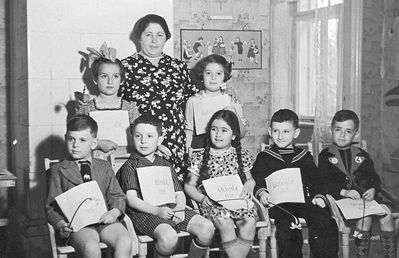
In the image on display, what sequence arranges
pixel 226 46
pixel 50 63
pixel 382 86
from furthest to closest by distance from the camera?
pixel 226 46, pixel 382 86, pixel 50 63

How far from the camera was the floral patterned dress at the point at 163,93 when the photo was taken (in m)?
3.61

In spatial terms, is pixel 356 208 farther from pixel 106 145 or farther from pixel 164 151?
pixel 106 145

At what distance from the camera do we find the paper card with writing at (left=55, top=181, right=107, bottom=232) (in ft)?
9.41

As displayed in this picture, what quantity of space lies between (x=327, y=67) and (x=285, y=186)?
4.30 feet

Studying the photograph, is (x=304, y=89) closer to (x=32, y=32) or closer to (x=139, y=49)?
(x=139, y=49)

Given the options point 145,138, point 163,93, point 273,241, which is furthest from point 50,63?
point 273,241

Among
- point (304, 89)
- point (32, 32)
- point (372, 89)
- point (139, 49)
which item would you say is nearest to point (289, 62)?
point (304, 89)

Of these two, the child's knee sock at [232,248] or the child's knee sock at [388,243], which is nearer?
the child's knee sock at [232,248]

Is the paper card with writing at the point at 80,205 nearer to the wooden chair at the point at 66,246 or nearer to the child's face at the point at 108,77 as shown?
the wooden chair at the point at 66,246

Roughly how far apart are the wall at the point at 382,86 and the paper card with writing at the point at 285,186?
3.15 ft

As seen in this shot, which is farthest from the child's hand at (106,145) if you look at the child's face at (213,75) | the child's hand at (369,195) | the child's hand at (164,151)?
the child's hand at (369,195)

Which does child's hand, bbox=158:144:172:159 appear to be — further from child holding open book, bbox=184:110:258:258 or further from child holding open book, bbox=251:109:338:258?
child holding open book, bbox=251:109:338:258

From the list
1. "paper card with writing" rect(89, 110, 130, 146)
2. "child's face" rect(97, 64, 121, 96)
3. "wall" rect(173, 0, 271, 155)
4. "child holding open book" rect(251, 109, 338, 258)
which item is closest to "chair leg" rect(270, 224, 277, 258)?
"child holding open book" rect(251, 109, 338, 258)

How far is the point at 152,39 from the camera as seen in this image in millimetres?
3641
